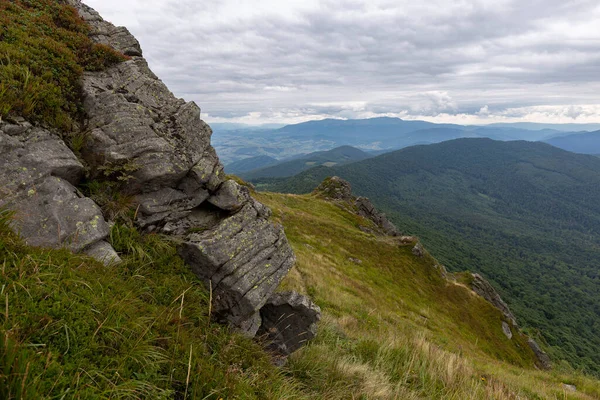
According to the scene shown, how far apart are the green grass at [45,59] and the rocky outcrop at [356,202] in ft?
270

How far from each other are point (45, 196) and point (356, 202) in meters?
93.9

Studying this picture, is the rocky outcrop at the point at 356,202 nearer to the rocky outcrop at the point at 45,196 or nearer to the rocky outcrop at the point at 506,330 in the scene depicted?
the rocky outcrop at the point at 506,330

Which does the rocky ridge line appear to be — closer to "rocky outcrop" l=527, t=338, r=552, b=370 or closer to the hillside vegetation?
"rocky outcrop" l=527, t=338, r=552, b=370

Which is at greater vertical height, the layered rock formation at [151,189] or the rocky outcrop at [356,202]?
the layered rock formation at [151,189]

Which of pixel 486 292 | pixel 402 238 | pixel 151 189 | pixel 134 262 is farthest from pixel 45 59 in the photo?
pixel 486 292

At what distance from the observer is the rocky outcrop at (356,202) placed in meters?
91.0

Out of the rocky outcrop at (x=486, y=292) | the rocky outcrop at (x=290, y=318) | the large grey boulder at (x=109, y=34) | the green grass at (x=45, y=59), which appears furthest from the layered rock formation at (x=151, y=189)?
the rocky outcrop at (x=486, y=292)

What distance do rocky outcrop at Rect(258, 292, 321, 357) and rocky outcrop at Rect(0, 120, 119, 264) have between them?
432cm

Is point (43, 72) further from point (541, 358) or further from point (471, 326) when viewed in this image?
point (541, 358)

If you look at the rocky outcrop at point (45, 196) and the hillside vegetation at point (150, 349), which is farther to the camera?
the rocky outcrop at point (45, 196)

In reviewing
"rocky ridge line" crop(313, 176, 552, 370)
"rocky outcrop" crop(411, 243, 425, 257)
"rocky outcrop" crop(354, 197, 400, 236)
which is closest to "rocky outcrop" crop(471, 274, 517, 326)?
"rocky ridge line" crop(313, 176, 552, 370)

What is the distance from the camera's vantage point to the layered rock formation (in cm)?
635

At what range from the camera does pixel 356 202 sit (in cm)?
9750

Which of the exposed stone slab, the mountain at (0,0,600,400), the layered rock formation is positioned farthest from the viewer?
the exposed stone slab
